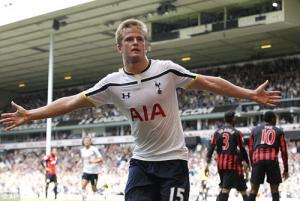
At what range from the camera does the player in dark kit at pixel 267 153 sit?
1020 cm

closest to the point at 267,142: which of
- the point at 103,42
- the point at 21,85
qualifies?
the point at 103,42

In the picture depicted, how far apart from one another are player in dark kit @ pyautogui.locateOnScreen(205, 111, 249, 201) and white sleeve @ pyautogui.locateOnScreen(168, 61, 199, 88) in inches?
249

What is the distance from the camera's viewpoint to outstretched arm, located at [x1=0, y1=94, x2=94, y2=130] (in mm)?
4465

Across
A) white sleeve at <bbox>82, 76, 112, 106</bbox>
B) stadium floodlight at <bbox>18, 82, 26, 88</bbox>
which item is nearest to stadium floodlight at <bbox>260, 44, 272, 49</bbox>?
stadium floodlight at <bbox>18, 82, 26, 88</bbox>

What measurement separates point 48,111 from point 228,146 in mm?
6839

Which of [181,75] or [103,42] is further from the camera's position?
[103,42]

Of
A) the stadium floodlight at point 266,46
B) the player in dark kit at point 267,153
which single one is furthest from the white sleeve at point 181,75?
the stadium floodlight at point 266,46

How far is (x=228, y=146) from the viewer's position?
10.8 m

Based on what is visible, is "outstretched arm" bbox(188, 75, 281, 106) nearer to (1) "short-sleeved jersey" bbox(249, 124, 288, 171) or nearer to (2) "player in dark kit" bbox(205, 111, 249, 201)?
(1) "short-sleeved jersey" bbox(249, 124, 288, 171)

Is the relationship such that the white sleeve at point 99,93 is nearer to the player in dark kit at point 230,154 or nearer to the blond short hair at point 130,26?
the blond short hair at point 130,26

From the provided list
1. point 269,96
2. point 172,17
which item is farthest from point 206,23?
point 269,96

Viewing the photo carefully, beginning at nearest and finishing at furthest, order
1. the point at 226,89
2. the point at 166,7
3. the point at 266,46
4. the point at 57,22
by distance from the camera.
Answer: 1. the point at 226,89
2. the point at 166,7
3. the point at 57,22
4. the point at 266,46

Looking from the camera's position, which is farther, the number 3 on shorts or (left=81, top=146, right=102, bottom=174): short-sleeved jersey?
(left=81, top=146, right=102, bottom=174): short-sleeved jersey

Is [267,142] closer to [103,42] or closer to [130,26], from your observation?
[130,26]
